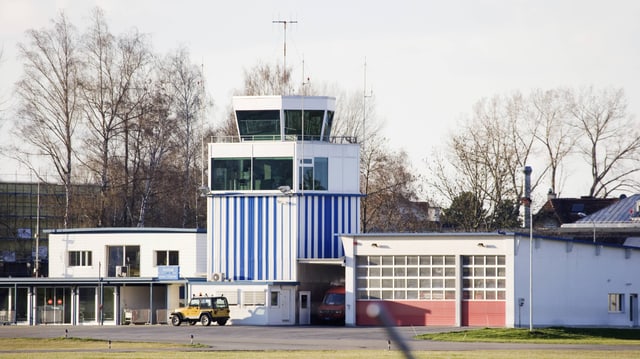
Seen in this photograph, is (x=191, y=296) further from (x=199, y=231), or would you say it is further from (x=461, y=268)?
(x=461, y=268)

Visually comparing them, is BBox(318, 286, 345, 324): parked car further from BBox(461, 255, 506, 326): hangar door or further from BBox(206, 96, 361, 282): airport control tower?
BBox(461, 255, 506, 326): hangar door

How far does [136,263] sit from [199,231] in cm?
431

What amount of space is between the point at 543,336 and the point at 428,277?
40.7 feet

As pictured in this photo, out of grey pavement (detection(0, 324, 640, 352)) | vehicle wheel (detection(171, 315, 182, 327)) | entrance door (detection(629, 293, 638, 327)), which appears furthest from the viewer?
vehicle wheel (detection(171, 315, 182, 327))

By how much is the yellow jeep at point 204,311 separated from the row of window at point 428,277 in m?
7.03

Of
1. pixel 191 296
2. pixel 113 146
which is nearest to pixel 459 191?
pixel 113 146

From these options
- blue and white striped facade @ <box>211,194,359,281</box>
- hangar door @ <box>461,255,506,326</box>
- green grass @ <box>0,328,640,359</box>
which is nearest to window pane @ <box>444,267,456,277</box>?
hangar door @ <box>461,255,506,326</box>

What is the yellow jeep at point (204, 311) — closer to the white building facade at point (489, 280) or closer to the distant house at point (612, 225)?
the white building facade at point (489, 280)

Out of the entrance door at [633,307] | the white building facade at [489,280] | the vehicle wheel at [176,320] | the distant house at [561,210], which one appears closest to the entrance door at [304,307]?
the white building facade at [489,280]

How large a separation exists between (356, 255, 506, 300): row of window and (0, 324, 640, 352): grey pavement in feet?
9.39

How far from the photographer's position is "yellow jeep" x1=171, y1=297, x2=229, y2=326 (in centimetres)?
6556

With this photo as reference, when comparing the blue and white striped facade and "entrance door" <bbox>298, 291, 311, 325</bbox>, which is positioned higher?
the blue and white striped facade

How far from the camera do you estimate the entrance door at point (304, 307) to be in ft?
225

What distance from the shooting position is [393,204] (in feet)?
317
